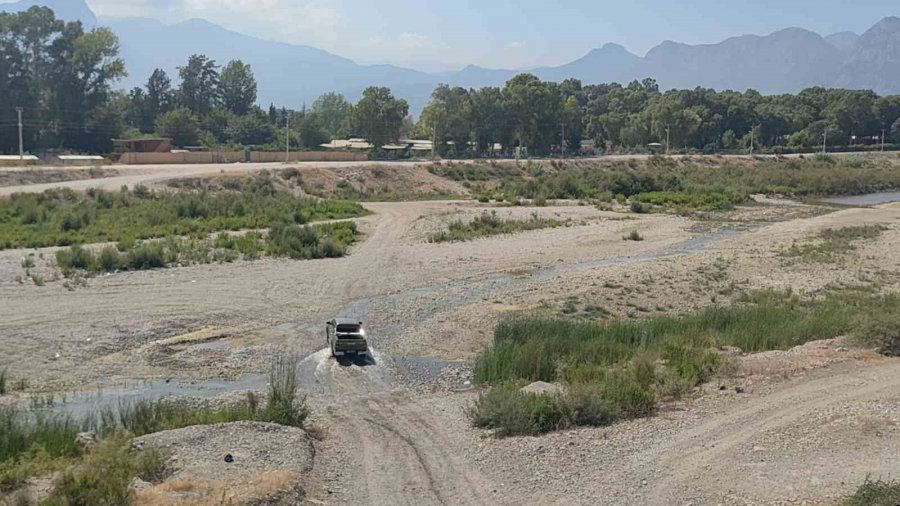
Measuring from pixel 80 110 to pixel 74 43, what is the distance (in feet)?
29.3

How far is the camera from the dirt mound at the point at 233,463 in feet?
40.9

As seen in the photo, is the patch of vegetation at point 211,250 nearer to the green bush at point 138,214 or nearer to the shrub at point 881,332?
Result: the green bush at point 138,214

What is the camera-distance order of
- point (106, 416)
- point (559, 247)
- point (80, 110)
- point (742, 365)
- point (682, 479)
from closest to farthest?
point (682, 479), point (106, 416), point (742, 365), point (559, 247), point (80, 110)

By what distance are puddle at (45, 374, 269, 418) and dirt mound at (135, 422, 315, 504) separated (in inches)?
180

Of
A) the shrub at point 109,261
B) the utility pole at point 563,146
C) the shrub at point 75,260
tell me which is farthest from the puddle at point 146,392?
the utility pole at point 563,146

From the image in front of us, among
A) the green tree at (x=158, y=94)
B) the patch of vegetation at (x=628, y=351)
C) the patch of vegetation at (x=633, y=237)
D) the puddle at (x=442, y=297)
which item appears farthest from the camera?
the green tree at (x=158, y=94)

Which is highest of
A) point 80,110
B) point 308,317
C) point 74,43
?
point 74,43

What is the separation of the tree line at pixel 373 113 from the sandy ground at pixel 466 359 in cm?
6933

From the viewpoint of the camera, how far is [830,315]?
26656 mm

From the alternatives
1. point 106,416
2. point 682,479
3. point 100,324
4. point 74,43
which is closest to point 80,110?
point 74,43

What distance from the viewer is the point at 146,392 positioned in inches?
820

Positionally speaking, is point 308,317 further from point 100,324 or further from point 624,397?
point 624,397

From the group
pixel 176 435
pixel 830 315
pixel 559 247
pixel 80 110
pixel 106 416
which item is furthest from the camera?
pixel 80 110

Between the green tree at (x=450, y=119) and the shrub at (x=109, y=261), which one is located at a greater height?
the green tree at (x=450, y=119)
